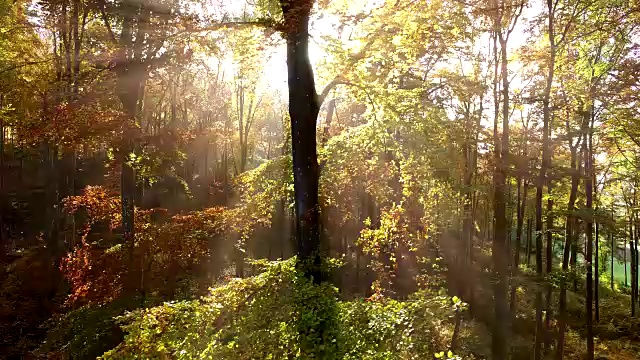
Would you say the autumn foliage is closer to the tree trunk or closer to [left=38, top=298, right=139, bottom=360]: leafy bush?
[left=38, top=298, right=139, bottom=360]: leafy bush

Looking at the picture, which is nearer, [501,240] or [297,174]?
[297,174]

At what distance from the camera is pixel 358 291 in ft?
80.4

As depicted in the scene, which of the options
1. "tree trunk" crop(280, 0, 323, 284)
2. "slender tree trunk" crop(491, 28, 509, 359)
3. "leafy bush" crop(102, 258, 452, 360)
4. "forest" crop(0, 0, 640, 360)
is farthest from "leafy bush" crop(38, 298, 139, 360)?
"slender tree trunk" crop(491, 28, 509, 359)

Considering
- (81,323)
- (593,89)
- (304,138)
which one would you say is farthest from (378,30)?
(593,89)

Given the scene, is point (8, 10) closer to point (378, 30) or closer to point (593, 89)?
point (378, 30)

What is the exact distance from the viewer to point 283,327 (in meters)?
5.16

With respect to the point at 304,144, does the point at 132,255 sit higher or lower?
lower

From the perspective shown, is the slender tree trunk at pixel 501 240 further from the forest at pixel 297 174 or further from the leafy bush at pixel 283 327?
the leafy bush at pixel 283 327

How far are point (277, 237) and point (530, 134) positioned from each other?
22653 millimetres

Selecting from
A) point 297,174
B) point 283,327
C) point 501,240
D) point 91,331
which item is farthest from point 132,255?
point 501,240

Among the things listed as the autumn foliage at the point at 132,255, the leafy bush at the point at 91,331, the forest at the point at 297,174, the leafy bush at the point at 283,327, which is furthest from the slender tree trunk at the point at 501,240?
the leafy bush at the point at 91,331

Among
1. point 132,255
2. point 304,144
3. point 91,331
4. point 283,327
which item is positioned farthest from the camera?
point 132,255

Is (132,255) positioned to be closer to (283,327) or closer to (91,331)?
(91,331)

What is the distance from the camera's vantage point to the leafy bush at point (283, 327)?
442 centimetres
